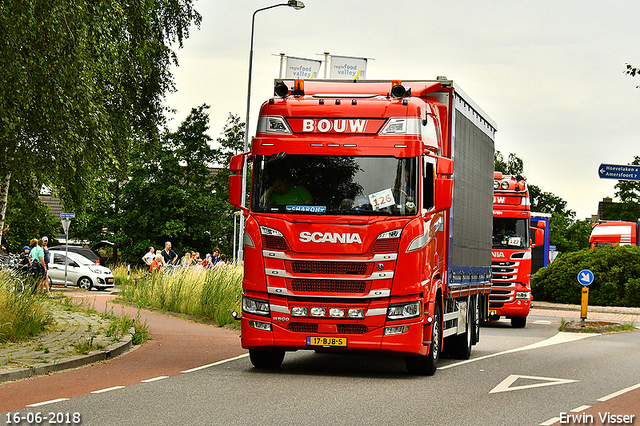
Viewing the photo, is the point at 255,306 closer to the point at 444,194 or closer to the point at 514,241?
the point at 444,194

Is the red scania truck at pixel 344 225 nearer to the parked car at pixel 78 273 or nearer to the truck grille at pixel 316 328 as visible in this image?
the truck grille at pixel 316 328

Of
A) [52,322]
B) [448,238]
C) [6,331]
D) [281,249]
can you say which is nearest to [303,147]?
[281,249]

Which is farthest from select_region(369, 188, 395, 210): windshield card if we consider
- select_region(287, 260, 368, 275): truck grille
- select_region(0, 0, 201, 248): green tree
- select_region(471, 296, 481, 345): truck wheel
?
select_region(471, 296, 481, 345): truck wheel

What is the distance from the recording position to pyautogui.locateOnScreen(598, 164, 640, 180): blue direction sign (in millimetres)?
16375

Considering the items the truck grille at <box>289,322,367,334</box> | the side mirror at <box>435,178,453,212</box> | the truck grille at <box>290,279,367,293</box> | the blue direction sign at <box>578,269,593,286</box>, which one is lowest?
the truck grille at <box>289,322,367,334</box>

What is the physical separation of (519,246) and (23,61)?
50.8 feet

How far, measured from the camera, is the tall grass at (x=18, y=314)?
13938 mm

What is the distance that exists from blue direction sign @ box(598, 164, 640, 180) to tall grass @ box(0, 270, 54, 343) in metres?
10.3

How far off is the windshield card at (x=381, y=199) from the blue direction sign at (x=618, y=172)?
22.1 ft

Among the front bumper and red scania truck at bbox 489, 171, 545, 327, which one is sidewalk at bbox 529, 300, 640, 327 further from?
the front bumper

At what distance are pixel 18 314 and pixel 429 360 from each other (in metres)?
6.68

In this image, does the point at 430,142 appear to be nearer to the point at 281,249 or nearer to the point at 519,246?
the point at 281,249

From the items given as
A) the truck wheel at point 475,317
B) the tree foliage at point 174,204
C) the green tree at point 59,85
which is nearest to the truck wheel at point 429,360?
the truck wheel at point 475,317

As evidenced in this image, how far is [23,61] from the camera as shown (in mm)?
10844
